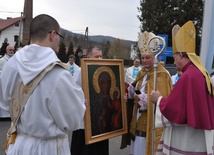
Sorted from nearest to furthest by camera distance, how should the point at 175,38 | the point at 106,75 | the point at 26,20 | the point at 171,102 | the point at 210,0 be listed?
the point at 171,102
the point at 175,38
the point at 106,75
the point at 210,0
the point at 26,20

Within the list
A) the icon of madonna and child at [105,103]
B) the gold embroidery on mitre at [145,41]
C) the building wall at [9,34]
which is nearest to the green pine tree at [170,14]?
the gold embroidery on mitre at [145,41]

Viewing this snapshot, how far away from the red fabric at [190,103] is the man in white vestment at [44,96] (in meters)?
1.08

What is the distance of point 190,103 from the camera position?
307 cm

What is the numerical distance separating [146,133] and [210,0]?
2.54 meters

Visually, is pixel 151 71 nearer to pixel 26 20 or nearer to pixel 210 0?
pixel 210 0

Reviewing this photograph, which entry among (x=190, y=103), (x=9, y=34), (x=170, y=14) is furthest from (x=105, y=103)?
(x=9, y=34)

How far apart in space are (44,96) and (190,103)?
148 centimetres

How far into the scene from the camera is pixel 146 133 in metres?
4.17

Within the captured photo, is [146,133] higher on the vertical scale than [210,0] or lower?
lower

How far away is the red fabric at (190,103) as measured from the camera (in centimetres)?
309

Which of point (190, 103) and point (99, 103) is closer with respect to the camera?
point (190, 103)

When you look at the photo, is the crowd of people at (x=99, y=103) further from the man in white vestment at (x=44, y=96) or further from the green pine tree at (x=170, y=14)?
the green pine tree at (x=170, y=14)

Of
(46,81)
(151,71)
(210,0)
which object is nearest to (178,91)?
(151,71)

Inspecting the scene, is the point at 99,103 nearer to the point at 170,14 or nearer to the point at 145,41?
the point at 145,41
